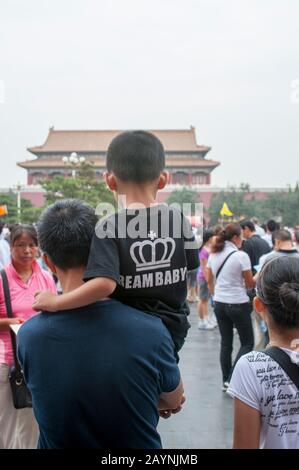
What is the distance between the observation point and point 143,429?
120cm

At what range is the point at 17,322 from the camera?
2.25 m

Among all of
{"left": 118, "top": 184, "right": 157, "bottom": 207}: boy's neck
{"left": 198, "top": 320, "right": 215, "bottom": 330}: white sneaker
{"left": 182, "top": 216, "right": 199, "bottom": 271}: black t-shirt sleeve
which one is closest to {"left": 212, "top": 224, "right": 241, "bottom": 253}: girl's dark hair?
{"left": 198, "top": 320, "right": 215, "bottom": 330}: white sneaker

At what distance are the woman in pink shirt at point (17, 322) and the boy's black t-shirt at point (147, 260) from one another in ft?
3.65

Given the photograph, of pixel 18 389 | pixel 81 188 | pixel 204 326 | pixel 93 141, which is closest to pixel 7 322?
pixel 18 389

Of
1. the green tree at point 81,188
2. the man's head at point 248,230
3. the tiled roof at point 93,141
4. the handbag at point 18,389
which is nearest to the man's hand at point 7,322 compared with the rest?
the handbag at point 18,389

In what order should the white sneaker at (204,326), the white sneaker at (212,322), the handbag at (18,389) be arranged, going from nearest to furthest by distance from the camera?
1. the handbag at (18,389)
2. the white sneaker at (204,326)
3. the white sneaker at (212,322)

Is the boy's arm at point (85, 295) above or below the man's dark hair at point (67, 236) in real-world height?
below

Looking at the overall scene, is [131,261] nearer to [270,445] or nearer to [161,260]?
[161,260]

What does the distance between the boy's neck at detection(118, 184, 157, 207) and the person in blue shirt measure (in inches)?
11.6

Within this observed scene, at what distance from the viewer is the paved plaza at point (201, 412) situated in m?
3.02

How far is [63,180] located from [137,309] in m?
23.8

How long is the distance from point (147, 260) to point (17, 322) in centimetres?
115

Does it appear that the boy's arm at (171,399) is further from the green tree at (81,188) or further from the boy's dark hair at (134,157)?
the green tree at (81,188)

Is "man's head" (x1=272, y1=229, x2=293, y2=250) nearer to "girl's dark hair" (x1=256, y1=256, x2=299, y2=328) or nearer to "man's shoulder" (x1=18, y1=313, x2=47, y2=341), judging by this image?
"girl's dark hair" (x1=256, y1=256, x2=299, y2=328)
